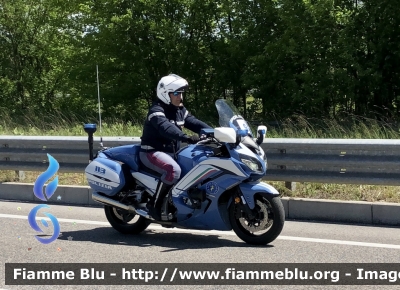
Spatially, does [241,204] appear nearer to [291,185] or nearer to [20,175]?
[291,185]

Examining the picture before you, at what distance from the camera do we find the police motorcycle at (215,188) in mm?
6672

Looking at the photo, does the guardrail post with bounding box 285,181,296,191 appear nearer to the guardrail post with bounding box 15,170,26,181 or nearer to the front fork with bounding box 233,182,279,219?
the front fork with bounding box 233,182,279,219

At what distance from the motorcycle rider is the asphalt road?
54 cm

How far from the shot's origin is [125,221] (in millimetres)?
7727

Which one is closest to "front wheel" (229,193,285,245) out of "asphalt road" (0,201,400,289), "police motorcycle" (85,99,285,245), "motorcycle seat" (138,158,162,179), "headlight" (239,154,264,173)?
"police motorcycle" (85,99,285,245)

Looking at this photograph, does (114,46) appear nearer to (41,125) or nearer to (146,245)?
(41,125)

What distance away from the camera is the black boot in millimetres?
7164

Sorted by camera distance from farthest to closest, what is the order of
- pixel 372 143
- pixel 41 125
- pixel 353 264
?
pixel 41 125
pixel 372 143
pixel 353 264

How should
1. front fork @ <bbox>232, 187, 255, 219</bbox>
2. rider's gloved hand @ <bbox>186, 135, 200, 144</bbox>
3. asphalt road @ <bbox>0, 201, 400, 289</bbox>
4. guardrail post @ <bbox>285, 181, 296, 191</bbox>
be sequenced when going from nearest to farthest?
1. asphalt road @ <bbox>0, 201, 400, 289</bbox>
2. front fork @ <bbox>232, 187, 255, 219</bbox>
3. rider's gloved hand @ <bbox>186, 135, 200, 144</bbox>
4. guardrail post @ <bbox>285, 181, 296, 191</bbox>

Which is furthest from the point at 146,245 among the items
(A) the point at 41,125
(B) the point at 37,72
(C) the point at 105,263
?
(B) the point at 37,72

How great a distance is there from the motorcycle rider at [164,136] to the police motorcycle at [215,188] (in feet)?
0.30

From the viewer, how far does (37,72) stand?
108 ft

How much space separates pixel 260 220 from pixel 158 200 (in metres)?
1.14

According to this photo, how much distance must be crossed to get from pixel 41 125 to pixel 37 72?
16550mm
